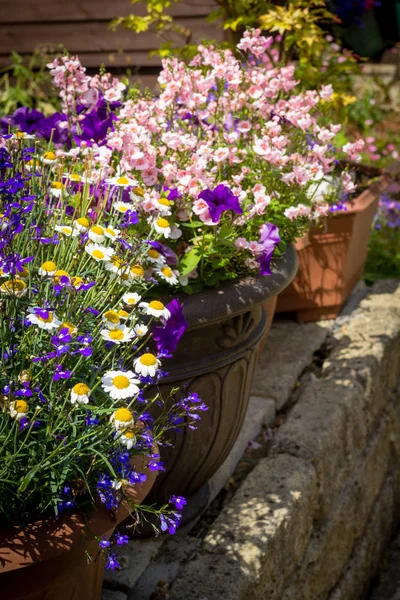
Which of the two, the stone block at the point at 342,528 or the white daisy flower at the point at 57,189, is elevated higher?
the white daisy flower at the point at 57,189

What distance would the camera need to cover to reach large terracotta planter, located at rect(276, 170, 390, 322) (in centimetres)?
344

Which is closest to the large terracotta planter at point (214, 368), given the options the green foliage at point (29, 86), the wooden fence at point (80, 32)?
the green foliage at point (29, 86)

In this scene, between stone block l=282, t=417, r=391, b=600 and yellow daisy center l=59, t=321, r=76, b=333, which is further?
stone block l=282, t=417, r=391, b=600

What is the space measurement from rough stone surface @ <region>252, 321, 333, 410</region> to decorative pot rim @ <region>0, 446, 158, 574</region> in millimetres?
1585

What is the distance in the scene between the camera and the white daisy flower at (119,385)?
1.22 m

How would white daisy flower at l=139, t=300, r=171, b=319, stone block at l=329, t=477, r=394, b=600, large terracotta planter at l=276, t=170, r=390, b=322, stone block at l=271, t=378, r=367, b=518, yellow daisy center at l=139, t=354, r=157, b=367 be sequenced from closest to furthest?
yellow daisy center at l=139, t=354, r=157, b=367 < white daisy flower at l=139, t=300, r=171, b=319 < stone block at l=271, t=378, r=367, b=518 < stone block at l=329, t=477, r=394, b=600 < large terracotta planter at l=276, t=170, r=390, b=322

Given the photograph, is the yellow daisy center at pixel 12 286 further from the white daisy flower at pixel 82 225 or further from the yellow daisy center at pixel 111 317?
the white daisy flower at pixel 82 225

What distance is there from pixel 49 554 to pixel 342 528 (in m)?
1.63

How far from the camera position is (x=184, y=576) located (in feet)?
6.13

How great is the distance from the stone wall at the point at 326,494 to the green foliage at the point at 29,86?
2.57m

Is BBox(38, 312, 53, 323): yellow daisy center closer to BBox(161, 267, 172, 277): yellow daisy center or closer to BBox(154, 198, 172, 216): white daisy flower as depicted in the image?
BBox(161, 267, 172, 277): yellow daisy center

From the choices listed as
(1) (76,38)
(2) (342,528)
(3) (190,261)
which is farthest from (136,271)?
(1) (76,38)

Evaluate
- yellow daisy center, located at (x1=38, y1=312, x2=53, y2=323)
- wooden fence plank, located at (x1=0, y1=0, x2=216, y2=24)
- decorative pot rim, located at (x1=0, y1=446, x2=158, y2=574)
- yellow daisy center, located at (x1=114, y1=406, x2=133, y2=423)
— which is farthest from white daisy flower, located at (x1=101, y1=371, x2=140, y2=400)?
wooden fence plank, located at (x1=0, y1=0, x2=216, y2=24)

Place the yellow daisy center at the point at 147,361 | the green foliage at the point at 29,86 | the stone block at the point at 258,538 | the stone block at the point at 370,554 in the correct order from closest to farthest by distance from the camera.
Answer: the yellow daisy center at the point at 147,361 → the stone block at the point at 258,538 → the stone block at the point at 370,554 → the green foliage at the point at 29,86
